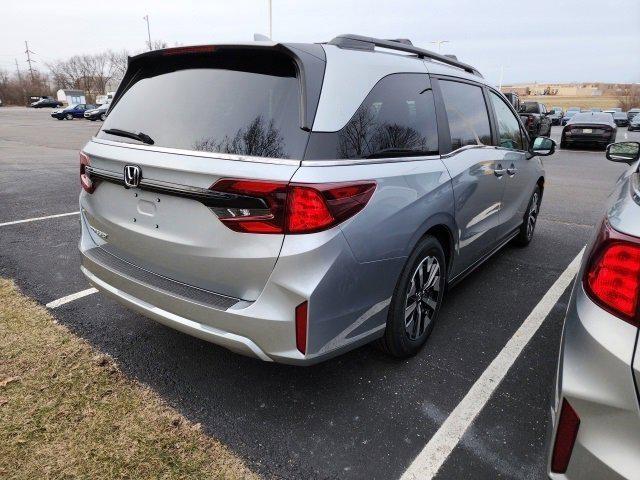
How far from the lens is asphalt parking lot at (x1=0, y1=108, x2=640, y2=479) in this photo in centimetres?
220

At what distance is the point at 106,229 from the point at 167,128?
29.0 inches

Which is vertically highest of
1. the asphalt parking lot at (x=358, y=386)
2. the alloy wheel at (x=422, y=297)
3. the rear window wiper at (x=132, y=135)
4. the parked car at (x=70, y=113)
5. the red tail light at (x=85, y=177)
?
the rear window wiper at (x=132, y=135)

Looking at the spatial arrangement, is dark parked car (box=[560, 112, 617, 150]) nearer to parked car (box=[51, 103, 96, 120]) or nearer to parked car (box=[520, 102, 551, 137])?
parked car (box=[520, 102, 551, 137])

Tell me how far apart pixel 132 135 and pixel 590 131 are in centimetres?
1940

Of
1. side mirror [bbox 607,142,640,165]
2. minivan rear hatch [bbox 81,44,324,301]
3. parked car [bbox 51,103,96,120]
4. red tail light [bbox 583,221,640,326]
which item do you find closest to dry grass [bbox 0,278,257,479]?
minivan rear hatch [bbox 81,44,324,301]

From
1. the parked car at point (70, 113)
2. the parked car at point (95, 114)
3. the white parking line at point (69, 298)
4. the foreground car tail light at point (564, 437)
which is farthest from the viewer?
the parked car at point (70, 113)

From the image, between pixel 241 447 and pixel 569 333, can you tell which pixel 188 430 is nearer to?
pixel 241 447

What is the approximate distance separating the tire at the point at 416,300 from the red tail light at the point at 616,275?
47.6 inches

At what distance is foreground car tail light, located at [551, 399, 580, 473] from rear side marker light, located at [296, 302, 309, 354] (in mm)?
1040

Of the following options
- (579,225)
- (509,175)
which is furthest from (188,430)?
(579,225)

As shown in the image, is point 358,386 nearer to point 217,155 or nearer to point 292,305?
point 292,305

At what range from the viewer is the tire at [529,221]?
16.7ft

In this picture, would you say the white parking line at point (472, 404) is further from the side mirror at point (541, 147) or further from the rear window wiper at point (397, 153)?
the side mirror at point (541, 147)

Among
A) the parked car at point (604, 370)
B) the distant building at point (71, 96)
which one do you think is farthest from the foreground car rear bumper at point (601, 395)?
the distant building at point (71, 96)
